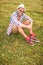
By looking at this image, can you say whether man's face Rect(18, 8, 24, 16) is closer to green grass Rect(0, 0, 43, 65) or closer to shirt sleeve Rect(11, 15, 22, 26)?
shirt sleeve Rect(11, 15, 22, 26)

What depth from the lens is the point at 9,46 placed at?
26.5 feet

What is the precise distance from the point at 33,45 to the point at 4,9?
15.7 feet

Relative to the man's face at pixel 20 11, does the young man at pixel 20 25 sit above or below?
below

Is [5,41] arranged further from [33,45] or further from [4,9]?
[4,9]

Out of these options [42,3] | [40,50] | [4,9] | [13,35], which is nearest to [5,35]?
[13,35]

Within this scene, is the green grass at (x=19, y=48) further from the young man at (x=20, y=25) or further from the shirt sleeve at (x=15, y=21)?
the shirt sleeve at (x=15, y=21)

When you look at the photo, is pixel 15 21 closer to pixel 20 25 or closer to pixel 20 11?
pixel 20 25

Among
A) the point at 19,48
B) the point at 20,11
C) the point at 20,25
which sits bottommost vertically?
the point at 19,48

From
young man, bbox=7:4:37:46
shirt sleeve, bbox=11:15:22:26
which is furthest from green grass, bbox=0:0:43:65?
shirt sleeve, bbox=11:15:22:26

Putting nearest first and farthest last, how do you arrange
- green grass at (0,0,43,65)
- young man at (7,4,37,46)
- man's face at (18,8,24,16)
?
1. green grass at (0,0,43,65)
2. young man at (7,4,37,46)
3. man's face at (18,8,24,16)

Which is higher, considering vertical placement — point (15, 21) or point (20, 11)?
point (20, 11)

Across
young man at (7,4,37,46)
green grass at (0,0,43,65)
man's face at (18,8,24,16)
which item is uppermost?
man's face at (18,8,24,16)

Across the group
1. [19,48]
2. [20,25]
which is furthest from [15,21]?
[19,48]

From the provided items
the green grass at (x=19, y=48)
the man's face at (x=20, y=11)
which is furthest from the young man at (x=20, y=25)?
the green grass at (x=19, y=48)
